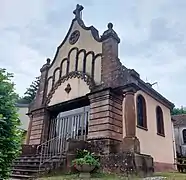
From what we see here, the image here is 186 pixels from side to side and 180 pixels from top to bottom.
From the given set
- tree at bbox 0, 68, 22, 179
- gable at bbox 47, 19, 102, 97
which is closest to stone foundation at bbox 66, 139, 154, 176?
Answer: tree at bbox 0, 68, 22, 179

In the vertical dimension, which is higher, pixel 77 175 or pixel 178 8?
pixel 178 8

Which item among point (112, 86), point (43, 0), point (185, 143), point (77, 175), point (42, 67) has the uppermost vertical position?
point (42, 67)

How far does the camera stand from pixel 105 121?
1090 centimetres

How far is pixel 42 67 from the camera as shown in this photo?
56.0 feet

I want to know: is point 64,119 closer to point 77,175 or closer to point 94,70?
point 94,70

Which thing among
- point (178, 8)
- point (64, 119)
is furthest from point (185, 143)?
point (178, 8)

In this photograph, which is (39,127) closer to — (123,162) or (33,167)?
(33,167)

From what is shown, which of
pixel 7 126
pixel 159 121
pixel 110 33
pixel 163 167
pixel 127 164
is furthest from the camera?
pixel 159 121

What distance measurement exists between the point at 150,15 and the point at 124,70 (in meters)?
3.36

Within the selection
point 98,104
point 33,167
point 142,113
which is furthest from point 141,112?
point 33,167

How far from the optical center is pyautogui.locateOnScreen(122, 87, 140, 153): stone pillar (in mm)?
9375

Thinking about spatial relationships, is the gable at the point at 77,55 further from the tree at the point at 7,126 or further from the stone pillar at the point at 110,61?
the tree at the point at 7,126

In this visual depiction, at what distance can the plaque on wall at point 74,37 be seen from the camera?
49.8ft

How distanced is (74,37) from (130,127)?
8.21m
